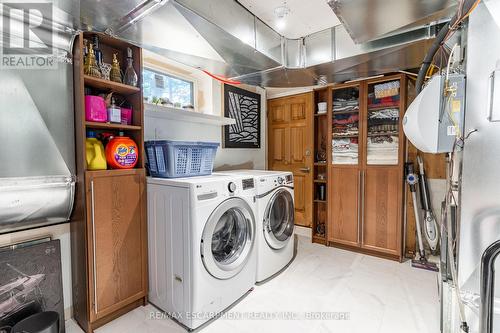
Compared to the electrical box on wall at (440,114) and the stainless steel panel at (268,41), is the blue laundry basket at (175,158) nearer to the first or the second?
the stainless steel panel at (268,41)

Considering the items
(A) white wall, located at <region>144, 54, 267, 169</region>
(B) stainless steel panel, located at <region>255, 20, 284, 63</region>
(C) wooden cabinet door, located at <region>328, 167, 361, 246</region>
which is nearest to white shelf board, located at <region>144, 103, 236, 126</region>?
(A) white wall, located at <region>144, 54, 267, 169</region>

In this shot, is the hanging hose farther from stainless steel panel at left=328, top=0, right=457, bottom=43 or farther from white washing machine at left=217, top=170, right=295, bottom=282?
white washing machine at left=217, top=170, right=295, bottom=282

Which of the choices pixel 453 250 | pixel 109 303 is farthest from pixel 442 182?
pixel 109 303

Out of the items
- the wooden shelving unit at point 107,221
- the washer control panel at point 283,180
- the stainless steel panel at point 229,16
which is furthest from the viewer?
the washer control panel at point 283,180

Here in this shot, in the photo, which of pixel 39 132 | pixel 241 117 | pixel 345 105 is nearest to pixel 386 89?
pixel 345 105

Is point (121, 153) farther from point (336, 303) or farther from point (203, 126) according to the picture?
point (336, 303)

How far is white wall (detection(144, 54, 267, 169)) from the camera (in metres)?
2.32

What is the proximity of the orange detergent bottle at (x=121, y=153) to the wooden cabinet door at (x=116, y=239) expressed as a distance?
7 cm

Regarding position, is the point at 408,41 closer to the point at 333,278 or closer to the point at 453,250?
the point at 453,250

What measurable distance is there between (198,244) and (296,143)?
244cm

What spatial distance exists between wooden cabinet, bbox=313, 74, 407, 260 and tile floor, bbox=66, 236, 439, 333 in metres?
0.35

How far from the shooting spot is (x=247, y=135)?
3.42 metres

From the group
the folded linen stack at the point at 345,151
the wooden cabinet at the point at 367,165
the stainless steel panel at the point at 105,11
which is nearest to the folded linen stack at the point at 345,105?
the wooden cabinet at the point at 367,165

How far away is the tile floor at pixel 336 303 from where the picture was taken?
1671 mm
